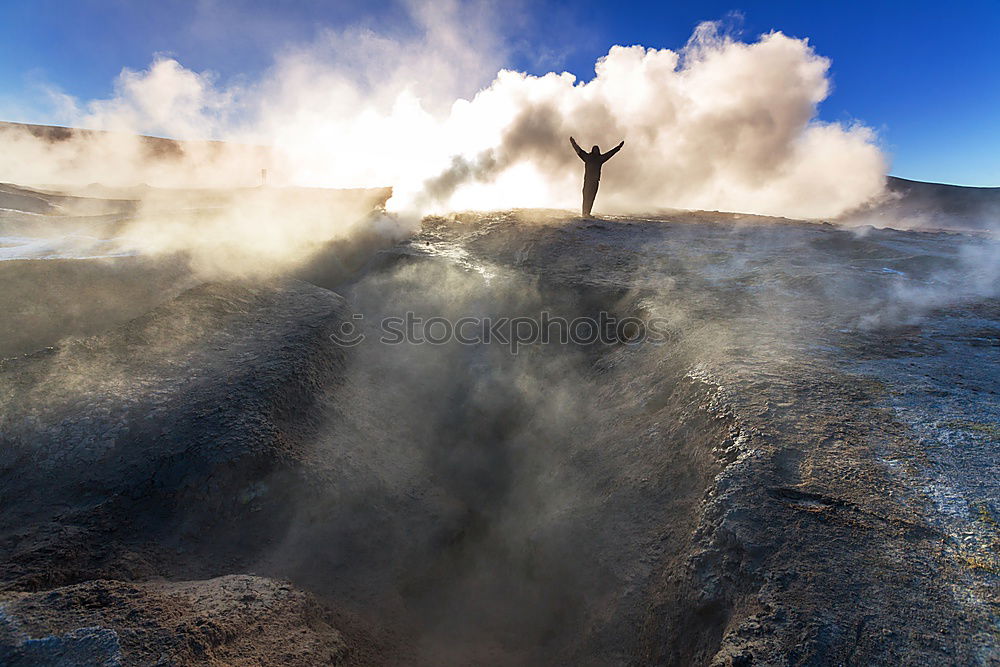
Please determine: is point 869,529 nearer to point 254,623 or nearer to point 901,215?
point 254,623

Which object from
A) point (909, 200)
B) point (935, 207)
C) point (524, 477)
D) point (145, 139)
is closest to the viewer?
point (524, 477)

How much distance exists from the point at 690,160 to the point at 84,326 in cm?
1624

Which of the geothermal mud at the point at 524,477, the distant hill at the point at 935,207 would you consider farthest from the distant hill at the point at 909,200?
the geothermal mud at the point at 524,477

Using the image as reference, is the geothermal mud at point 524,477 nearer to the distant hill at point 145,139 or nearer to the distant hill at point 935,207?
the distant hill at point 935,207

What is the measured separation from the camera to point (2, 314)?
16.2 feet

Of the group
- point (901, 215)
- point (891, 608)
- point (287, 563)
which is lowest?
point (287, 563)

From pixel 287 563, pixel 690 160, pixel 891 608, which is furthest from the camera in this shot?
pixel 690 160

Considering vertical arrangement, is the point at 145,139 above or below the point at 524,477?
above

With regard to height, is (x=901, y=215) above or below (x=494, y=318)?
above

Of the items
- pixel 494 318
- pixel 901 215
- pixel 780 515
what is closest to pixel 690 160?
pixel 901 215

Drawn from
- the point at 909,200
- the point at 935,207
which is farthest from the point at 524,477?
the point at 909,200

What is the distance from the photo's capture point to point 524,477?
196 inches

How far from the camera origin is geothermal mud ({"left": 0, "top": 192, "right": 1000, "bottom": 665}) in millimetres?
2594

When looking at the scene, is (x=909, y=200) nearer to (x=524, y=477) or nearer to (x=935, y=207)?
(x=935, y=207)
